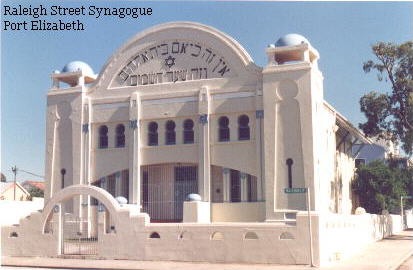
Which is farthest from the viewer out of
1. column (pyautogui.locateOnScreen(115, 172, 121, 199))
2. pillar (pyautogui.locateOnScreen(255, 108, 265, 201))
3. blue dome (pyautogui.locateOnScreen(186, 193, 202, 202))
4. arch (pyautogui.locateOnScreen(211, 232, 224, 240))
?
column (pyautogui.locateOnScreen(115, 172, 121, 199))

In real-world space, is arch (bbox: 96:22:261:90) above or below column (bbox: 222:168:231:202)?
above

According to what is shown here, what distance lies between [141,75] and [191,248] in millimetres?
12908

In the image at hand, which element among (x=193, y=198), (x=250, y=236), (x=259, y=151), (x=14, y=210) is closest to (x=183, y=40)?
(x=259, y=151)

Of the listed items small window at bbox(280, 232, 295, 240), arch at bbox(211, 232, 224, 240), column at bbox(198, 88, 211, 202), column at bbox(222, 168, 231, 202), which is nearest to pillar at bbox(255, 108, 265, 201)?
column at bbox(222, 168, 231, 202)

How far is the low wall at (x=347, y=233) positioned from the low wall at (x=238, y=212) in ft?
14.3

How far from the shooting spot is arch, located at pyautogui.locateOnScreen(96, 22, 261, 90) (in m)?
29.8

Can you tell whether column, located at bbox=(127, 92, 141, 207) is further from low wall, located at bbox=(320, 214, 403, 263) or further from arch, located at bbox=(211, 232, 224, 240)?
low wall, located at bbox=(320, 214, 403, 263)

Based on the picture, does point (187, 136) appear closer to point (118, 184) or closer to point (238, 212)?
point (118, 184)

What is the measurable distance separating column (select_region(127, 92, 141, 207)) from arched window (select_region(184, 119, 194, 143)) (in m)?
2.66

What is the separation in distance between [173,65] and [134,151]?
5.23m

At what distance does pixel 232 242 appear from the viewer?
21703mm

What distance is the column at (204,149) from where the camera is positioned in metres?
29.4

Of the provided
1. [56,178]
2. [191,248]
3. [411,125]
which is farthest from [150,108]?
[411,125]

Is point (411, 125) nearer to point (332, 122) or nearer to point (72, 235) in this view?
point (332, 122)
